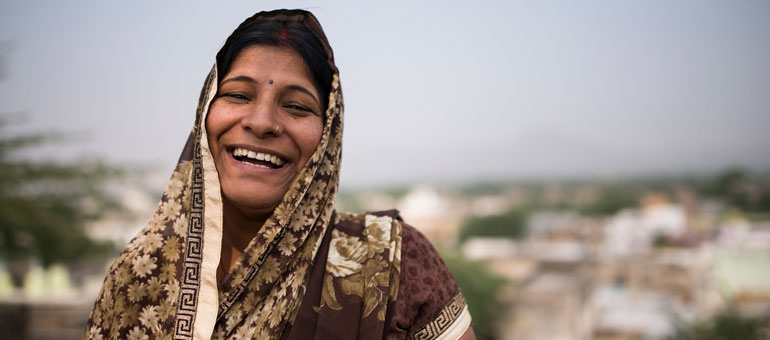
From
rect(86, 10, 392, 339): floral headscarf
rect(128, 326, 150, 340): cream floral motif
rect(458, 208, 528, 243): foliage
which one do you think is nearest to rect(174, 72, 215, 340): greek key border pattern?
rect(86, 10, 392, 339): floral headscarf

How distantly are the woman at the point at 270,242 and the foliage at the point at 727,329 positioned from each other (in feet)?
31.4

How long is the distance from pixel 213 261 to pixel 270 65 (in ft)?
1.18

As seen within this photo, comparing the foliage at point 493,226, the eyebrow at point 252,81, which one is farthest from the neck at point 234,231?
the foliage at point 493,226

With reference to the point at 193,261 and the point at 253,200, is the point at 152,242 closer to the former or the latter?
the point at 193,261

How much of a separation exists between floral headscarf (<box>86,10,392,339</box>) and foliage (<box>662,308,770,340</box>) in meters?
9.63

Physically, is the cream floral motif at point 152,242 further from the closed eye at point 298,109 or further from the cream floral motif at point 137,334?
the closed eye at point 298,109

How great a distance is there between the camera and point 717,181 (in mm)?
54938

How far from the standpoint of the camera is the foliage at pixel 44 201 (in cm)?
542

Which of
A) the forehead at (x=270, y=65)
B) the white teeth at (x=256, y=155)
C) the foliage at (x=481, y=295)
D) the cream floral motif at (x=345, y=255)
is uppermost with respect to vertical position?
the forehead at (x=270, y=65)

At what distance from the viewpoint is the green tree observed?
5429 mm

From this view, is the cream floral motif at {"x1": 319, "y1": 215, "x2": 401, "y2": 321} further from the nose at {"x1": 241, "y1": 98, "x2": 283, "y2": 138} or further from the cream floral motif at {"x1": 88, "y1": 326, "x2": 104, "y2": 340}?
the cream floral motif at {"x1": 88, "y1": 326, "x2": 104, "y2": 340}

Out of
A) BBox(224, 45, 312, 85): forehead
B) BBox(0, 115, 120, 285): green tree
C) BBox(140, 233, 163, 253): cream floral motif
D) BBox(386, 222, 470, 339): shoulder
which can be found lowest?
BBox(386, 222, 470, 339): shoulder

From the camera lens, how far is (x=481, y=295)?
14742mm

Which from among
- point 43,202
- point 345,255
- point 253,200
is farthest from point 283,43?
point 43,202
